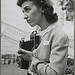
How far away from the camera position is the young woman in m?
0.55

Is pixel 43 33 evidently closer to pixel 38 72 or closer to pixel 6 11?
pixel 38 72

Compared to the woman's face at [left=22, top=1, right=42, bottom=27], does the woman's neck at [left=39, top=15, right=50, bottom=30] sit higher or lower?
lower

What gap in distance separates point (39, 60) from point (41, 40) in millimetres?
72

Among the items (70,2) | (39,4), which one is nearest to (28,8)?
(39,4)

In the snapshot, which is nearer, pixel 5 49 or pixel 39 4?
pixel 39 4

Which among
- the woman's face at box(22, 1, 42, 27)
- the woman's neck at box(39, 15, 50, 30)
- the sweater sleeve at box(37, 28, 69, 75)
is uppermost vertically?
the woman's face at box(22, 1, 42, 27)

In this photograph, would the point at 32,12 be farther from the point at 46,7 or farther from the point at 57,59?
the point at 57,59

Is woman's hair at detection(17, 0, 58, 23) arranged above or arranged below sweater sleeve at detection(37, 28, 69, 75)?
above

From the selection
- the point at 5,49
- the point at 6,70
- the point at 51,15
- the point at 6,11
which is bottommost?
the point at 6,70

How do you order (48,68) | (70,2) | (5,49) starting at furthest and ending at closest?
(5,49) → (70,2) → (48,68)

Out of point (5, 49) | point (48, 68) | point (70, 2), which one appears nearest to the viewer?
point (48, 68)

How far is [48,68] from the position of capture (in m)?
0.55

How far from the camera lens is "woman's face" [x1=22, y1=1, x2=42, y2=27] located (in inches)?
23.5

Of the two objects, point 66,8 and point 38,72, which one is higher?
point 66,8
